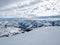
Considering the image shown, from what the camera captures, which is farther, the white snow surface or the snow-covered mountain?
the snow-covered mountain

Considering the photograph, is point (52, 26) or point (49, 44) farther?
point (52, 26)

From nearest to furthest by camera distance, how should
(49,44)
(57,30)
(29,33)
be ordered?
(49,44)
(29,33)
(57,30)

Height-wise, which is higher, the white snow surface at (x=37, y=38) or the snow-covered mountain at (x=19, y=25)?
the snow-covered mountain at (x=19, y=25)

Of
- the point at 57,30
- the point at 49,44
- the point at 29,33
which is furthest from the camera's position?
the point at 57,30

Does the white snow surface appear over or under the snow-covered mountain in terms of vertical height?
under

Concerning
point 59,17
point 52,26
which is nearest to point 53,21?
point 52,26

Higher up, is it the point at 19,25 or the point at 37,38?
the point at 19,25

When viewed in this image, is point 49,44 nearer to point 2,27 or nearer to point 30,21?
point 30,21

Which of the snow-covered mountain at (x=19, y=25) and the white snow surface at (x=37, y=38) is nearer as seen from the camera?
the white snow surface at (x=37, y=38)
